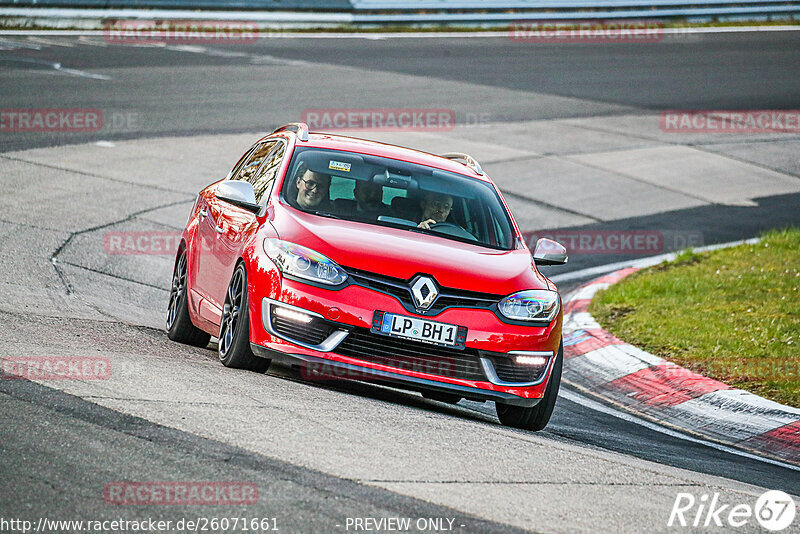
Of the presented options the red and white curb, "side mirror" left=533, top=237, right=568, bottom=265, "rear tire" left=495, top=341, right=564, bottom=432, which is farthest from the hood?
Answer: the red and white curb

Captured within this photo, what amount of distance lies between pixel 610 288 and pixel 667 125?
11.5 meters

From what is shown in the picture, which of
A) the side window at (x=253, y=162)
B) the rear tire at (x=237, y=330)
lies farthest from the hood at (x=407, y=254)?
the side window at (x=253, y=162)

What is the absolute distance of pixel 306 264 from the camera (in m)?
7.13

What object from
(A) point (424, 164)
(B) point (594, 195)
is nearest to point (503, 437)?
(A) point (424, 164)

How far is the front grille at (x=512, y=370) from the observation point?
23.7ft

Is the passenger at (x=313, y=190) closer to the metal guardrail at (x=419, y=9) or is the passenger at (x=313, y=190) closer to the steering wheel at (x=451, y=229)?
the steering wheel at (x=451, y=229)

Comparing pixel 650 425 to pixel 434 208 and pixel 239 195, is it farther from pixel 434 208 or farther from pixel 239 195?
pixel 239 195

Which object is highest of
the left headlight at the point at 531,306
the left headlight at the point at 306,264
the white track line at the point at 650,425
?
the left headlight at the point at 306,264

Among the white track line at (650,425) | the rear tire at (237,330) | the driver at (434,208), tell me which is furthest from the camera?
the driver at (434,208)

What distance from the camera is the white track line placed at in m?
7.89

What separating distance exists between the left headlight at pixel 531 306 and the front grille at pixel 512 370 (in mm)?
272

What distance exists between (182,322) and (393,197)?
1926 mm

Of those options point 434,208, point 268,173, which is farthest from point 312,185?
point 434,208

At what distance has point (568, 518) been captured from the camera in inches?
205
